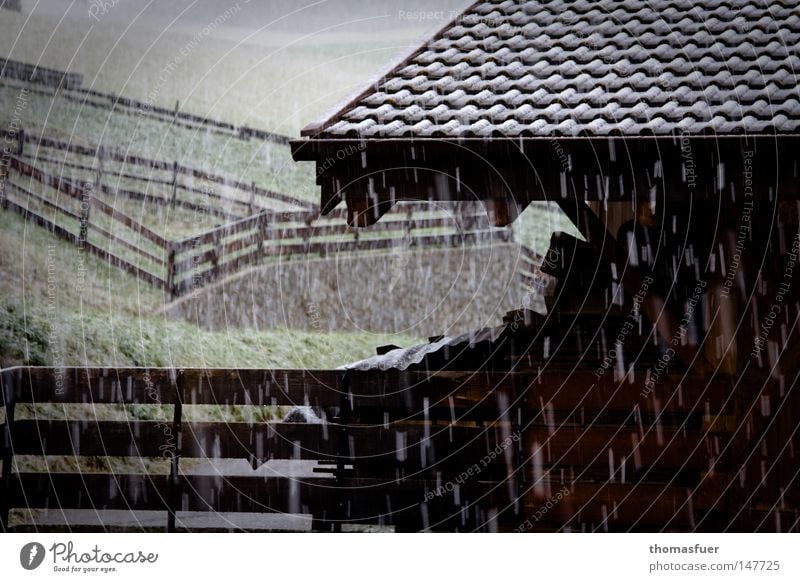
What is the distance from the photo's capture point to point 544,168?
3.36m

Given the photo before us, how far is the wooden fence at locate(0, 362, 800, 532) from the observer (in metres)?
3.62

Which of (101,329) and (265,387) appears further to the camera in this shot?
(101,329)

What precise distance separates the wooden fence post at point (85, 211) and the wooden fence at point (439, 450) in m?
7.34

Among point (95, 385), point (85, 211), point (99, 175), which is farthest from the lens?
point (99, 175)

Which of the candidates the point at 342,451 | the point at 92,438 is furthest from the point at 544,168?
the point at 92,438

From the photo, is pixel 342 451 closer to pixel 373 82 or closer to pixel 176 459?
pixel 176 459

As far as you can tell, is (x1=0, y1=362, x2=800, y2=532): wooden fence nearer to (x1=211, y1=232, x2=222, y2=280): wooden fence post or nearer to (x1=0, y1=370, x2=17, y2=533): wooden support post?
(x1=0, y1=370, x2=17, y2=533): wooden support post

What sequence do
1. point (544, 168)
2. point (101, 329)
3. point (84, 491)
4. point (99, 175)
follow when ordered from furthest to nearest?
point (99, 175) < point (101, 329) < point (84, 491) < point (544, 168)

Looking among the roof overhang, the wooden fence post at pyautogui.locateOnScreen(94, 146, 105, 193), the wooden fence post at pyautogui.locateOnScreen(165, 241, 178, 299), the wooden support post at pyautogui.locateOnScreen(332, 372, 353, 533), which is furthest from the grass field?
the roof overhang

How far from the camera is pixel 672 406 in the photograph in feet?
12.0

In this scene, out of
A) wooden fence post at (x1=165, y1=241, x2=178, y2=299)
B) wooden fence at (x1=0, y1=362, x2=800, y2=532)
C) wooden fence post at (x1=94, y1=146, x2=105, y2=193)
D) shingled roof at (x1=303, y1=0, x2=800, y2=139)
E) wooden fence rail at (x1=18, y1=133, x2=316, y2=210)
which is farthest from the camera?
wooden fence rail at (x1=18, y1=133, x2=316, y2=210)

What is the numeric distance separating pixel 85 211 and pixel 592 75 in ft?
31.8

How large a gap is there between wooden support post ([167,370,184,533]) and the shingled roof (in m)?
1.43

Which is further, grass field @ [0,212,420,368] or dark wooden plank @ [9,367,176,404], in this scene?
grass field @ [0,212,420,368]
